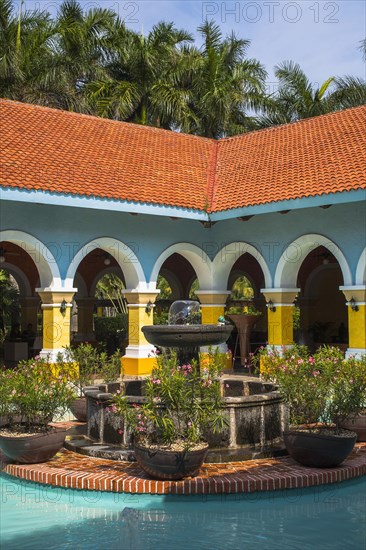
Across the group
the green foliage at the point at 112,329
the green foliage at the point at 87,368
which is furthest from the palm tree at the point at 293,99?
the green foliage at the point at 87,368

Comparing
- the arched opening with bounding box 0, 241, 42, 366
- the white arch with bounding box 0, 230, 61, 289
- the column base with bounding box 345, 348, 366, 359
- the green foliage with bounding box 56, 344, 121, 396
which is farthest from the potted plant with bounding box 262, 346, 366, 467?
the arched opening with bounding box 0, 241, 42, 366

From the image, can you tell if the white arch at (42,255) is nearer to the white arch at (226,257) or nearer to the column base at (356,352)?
the white arch at (226,257)

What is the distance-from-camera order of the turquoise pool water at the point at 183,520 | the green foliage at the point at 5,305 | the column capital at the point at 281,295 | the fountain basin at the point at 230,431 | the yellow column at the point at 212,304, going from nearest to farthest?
1. the turquoise pool water at the point at 183,520
2. the fountain basin at the point at 230,431
3. the column capital at the point at 281,295
4. the yellow column at the point at 212,304
5. the green foliage at the point at 5,305

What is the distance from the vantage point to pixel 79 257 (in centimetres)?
1409

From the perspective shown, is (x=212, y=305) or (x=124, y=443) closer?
(x=124, y=443)

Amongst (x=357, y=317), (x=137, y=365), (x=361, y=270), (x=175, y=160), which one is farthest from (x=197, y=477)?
(x=175, y=160)

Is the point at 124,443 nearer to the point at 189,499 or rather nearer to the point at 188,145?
the point at 189,499

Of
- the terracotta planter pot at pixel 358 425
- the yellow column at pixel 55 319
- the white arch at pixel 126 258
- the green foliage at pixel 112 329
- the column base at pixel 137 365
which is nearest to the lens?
the terracotta planter pot at pixel 358 425

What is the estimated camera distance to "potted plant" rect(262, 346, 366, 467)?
24.0 feet

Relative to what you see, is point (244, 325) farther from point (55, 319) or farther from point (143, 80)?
point (143, 80)

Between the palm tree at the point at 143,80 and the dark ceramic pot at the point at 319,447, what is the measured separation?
20.7 metres

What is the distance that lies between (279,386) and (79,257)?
666 cm

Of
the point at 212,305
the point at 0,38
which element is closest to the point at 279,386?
the point at 212,305

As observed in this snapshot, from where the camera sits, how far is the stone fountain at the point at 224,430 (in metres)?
7.96
